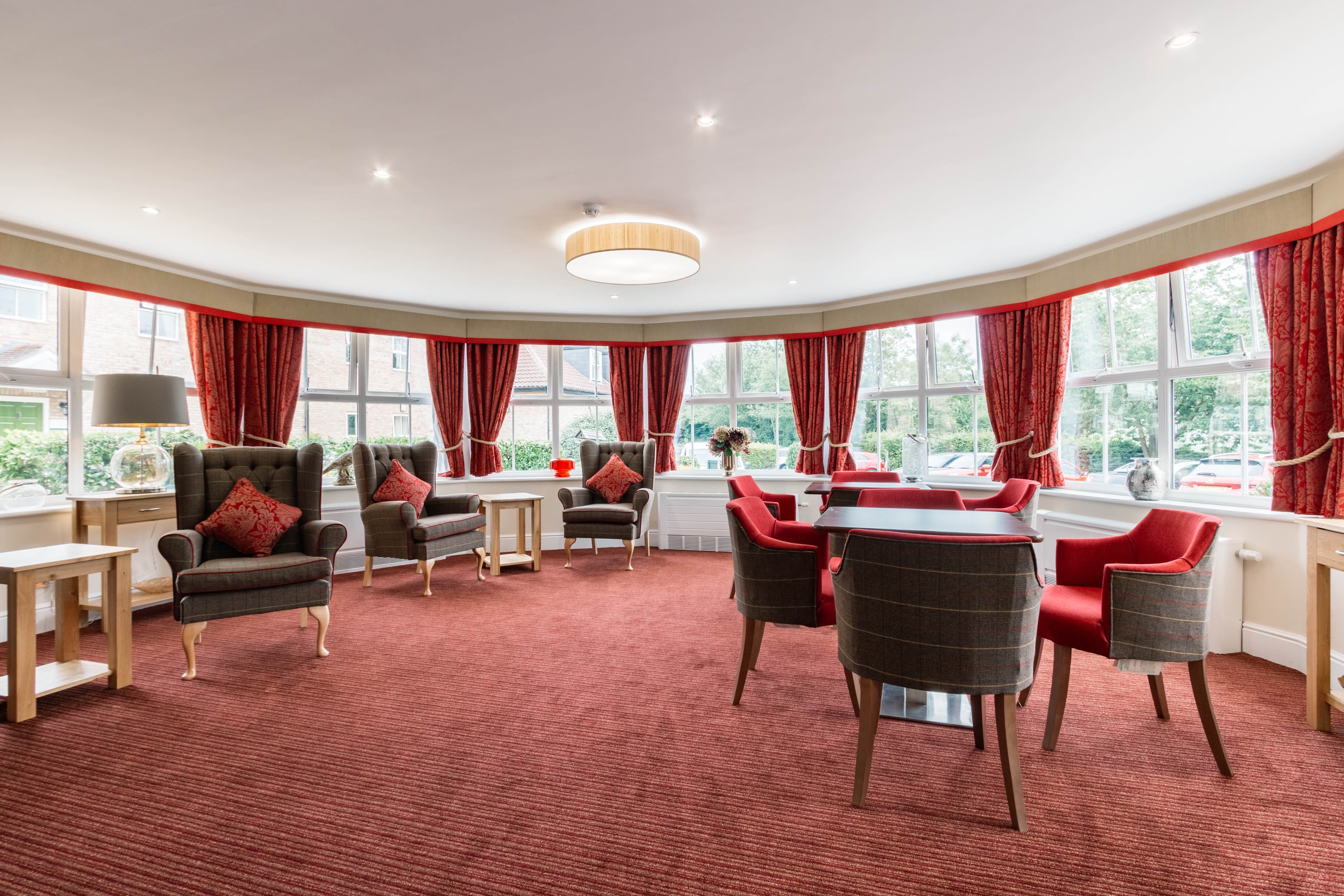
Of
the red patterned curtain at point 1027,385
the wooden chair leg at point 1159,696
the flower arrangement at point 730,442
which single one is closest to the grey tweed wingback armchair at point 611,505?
the flower arrangement at point 730,442

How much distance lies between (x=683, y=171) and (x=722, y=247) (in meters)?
1.34

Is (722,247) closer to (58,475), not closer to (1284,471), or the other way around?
(1284,471)

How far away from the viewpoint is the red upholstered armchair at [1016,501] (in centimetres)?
404

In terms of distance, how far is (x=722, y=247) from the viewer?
456cm

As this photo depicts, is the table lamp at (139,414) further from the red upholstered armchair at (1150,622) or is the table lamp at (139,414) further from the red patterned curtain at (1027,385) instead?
the red patterned curtain at (1027,385)

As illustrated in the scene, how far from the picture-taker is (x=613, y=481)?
624 cm

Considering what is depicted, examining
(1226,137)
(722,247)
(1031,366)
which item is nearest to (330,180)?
(722,247)

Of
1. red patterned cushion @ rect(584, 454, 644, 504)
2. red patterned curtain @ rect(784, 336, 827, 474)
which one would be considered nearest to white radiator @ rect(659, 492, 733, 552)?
red patterned cushion @ rect(584, 454, 644, 504)

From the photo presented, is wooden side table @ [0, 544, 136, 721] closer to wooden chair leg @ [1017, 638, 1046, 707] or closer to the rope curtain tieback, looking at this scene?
wooden chair leg @ [1017, 638, 1046, 707]

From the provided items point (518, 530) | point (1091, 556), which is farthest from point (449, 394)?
point (1091, 556)

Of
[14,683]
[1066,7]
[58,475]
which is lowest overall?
[14,683]

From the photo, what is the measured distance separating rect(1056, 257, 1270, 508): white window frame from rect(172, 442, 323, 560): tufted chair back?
567cm

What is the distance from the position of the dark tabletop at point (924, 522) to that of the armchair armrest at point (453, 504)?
11.5ft

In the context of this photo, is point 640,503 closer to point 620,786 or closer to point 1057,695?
point 620,786
